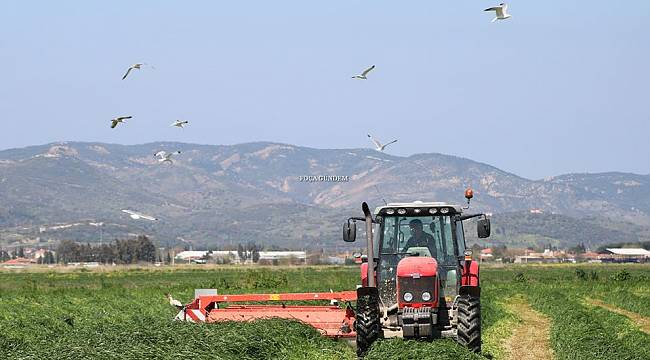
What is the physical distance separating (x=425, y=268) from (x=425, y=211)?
4.07 ft

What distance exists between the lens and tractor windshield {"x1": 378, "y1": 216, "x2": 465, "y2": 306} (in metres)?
20.0

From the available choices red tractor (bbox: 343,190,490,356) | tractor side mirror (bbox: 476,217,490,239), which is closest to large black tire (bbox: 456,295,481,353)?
red tractor (bbox: 343,190,490,356)

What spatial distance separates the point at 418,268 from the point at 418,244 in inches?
40.4

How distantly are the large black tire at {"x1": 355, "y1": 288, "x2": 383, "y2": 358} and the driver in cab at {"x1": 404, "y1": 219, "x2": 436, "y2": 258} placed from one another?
1.29m

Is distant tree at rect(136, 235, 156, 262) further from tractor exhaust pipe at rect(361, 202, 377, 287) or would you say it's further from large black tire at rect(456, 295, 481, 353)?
large black tire at rect(456, 295, 481, 353)

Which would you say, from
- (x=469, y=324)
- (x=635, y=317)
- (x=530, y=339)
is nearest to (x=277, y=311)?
(x=469, y=324)

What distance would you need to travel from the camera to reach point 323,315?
77.4 ft

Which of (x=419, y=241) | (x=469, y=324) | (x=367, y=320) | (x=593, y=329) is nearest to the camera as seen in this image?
(x=469, y=324)

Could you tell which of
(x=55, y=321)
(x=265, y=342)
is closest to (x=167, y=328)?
(x=265, y=342)

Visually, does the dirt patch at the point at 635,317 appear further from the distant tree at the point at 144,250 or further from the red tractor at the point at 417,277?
the distant tree at the point at 144,250

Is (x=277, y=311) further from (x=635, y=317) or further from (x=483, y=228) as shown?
(x=635, y=317)

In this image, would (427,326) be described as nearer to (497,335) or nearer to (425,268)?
(425,268)

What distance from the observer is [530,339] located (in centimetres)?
2667

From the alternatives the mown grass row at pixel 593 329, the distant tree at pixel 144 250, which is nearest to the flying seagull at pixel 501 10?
the mown grass row at pixel 593 329
